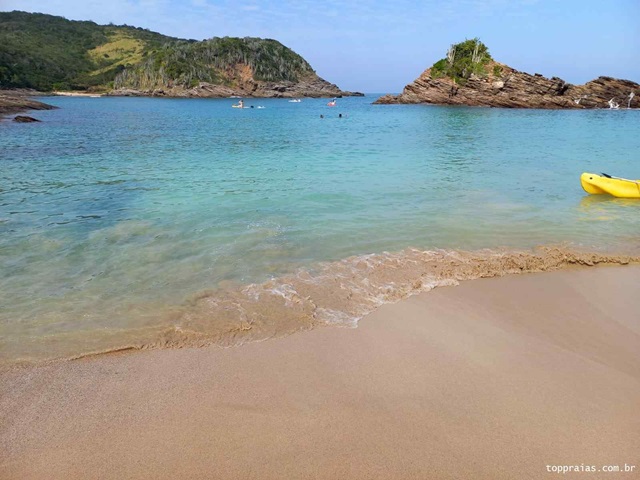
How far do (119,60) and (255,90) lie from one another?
213 feet

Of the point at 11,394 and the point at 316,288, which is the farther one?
the point at 316,288

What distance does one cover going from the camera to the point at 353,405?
170 inches

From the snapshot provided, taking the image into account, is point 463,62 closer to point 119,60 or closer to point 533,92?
point 533,92

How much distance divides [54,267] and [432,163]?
54.9ft

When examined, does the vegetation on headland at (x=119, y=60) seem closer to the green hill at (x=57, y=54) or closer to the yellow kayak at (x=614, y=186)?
the green hill at (x=57, y=54)

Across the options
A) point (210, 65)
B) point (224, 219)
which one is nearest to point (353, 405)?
point (224, 219)

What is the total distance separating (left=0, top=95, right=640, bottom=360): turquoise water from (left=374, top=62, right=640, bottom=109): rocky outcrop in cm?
6649

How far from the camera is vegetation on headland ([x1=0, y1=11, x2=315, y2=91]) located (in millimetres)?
138500

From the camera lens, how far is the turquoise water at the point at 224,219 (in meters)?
6.69

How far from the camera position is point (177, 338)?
5656mm

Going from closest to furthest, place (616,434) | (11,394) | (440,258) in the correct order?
(616,434) → (11,394) → (440,258)

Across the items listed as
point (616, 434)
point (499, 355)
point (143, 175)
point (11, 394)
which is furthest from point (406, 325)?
point (143, 175)

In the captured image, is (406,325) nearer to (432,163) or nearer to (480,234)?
(480,234)

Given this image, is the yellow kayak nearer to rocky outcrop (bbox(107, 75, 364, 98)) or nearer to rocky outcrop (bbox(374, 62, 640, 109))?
rocky outcrop (bbox(374, 62, 640, 109))
